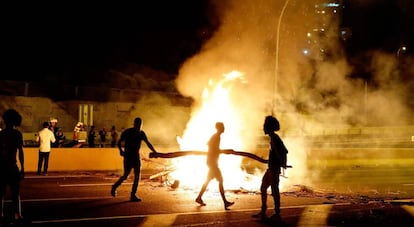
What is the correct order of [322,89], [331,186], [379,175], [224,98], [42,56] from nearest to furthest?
[331,186] → [224,98] → [379,175] → [322,89] → [42,56]

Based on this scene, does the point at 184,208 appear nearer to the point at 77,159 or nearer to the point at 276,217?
the point at 276,217

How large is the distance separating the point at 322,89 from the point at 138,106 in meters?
13.7

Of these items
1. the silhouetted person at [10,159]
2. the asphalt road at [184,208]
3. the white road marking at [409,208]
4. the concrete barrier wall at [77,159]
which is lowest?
the asphalt road at [184,208]

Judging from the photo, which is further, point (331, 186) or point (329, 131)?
point (329, 131)

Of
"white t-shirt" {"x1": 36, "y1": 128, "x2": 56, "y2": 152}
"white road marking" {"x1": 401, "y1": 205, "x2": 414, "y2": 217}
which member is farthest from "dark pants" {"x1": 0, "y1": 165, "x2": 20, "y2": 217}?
"white t-shirt" {"x1": 36, "y1": 128, "x2": 56, "y2": 152}

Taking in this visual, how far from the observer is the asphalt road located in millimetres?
7949

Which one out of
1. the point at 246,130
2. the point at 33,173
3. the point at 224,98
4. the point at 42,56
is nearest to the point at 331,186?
the point at 224,98

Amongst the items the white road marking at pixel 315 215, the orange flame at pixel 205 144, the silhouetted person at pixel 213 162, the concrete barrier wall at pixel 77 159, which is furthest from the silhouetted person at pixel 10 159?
the concrete barrier wall at pixel 77 159

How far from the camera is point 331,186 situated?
1403 cm

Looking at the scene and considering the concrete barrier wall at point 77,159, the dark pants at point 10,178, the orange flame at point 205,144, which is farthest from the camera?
the concrete barrier wall at point 77,159

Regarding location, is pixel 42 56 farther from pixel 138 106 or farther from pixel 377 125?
pixel 377 125

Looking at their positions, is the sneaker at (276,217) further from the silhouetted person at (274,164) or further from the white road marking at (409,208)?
the white road marking at (409,208)

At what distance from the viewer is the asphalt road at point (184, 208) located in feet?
26.1

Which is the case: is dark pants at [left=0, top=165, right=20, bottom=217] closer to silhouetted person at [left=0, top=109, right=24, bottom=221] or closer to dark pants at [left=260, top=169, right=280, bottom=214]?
silhouetted person at [left=0, top=109, right=24, bottom=221]
